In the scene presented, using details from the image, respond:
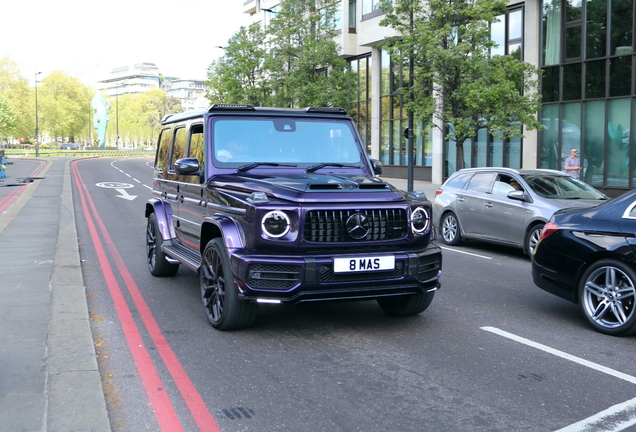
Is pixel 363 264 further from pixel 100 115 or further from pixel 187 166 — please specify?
pixel 100 115

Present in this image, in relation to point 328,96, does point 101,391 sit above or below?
below

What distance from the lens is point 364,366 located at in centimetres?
511

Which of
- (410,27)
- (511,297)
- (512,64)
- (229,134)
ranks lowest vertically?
(511,297)

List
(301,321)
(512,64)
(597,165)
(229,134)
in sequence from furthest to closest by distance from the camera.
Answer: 1. (597,165)
2. (512,64)
3. (229,134)
4. (301,321)

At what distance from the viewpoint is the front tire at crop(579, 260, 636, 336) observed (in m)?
5.91

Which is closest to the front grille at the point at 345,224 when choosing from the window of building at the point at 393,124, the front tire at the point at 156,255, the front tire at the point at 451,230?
the front tire at the point at 156,255

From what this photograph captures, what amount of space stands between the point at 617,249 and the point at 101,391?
14.5 ft

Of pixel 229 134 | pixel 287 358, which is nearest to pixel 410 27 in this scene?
pixel 229 134

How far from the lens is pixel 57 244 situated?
11320 millimetres

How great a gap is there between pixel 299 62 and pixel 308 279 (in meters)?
30.7

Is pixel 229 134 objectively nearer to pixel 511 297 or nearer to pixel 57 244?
pixel 511 297

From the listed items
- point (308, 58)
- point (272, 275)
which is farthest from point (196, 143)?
point (308, 58)

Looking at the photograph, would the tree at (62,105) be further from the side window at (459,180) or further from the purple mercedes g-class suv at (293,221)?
the purple mercedes g-class suv at (293,221)

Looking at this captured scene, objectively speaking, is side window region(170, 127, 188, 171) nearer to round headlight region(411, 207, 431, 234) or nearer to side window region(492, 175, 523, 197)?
round headlight region(411, 207, 431, 234)
